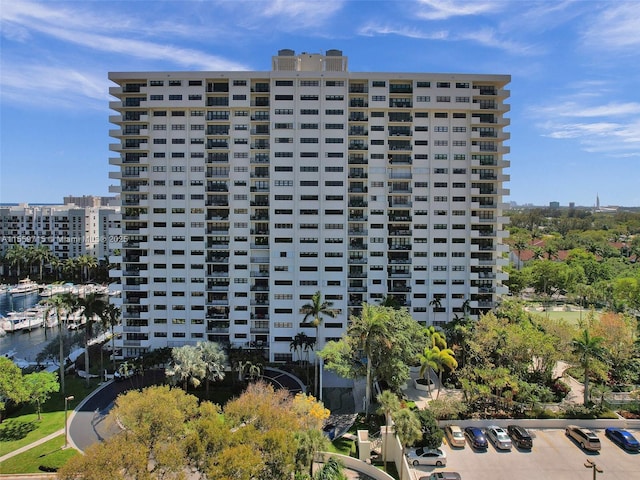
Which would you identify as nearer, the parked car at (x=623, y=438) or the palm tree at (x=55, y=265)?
the parked car at (x=623, y=438)

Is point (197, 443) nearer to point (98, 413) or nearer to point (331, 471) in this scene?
point (331, 471)

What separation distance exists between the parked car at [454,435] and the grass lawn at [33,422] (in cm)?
4024

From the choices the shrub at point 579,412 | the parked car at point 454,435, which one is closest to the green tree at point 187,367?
the parked car at point 454,435

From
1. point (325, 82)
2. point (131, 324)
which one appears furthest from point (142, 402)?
point (325, 82)

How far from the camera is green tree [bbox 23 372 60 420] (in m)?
46.8

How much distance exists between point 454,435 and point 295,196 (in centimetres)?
3840

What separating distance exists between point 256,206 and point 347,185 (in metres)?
14.2

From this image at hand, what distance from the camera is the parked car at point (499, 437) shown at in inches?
1479

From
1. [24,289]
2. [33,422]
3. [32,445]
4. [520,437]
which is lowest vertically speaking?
[32,445]

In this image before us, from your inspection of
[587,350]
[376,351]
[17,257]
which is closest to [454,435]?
[376,351]

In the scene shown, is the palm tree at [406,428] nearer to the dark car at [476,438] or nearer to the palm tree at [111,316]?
the dark car at [476,438]

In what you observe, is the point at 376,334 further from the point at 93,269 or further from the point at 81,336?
the point at 93,269

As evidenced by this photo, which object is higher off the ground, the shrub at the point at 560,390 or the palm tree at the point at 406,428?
the palm tree at the point at 406,428

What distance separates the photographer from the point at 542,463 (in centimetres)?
3559
